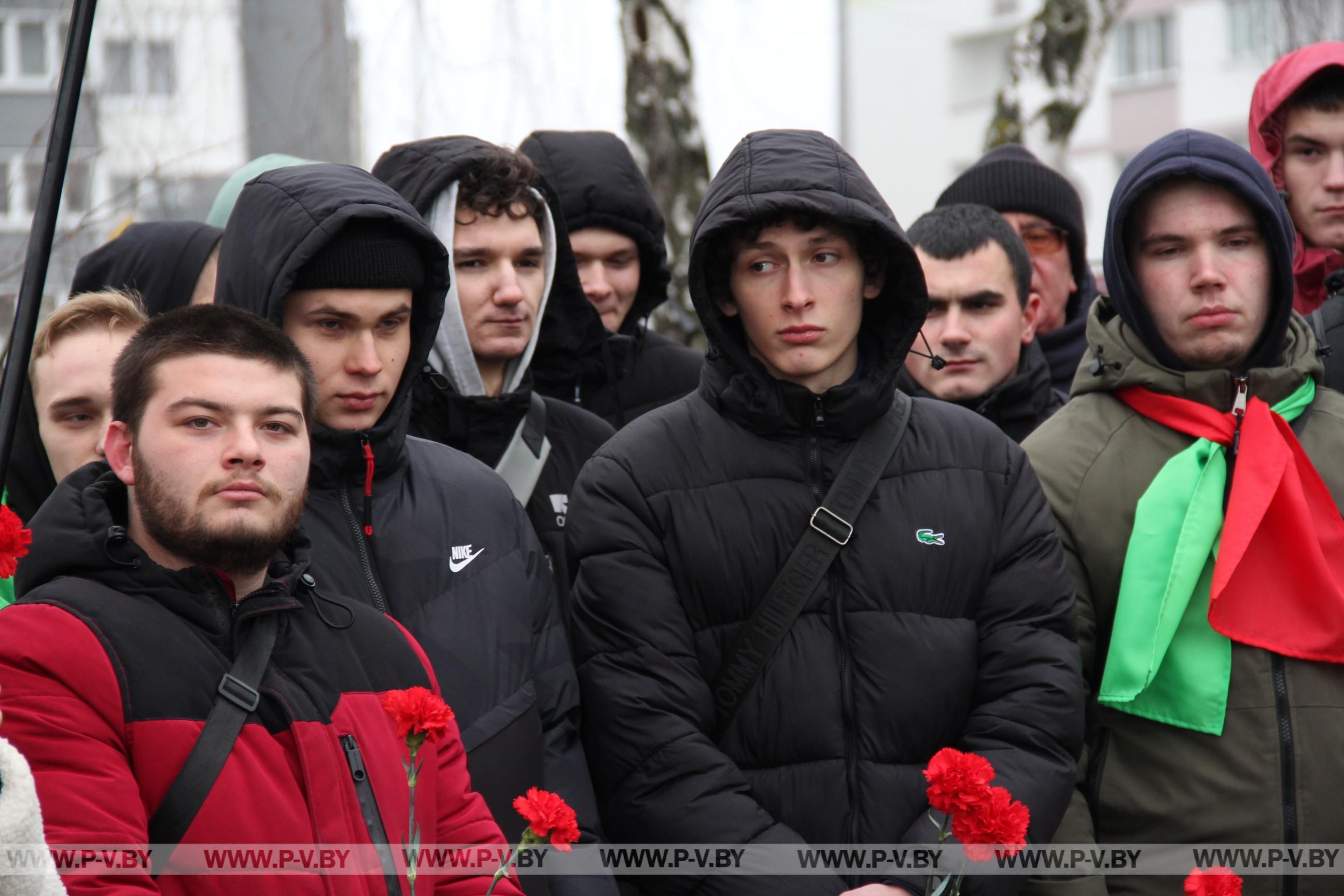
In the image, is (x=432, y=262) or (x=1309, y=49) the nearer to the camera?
(x=432, y=262)

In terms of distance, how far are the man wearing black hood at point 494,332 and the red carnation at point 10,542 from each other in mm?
1585

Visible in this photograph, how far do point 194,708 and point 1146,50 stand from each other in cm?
3232

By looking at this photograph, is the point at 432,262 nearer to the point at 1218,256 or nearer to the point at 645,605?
the point at 645,605

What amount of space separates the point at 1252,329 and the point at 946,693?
1300 millimetres

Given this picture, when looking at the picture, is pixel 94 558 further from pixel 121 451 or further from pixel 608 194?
pixel 608 194

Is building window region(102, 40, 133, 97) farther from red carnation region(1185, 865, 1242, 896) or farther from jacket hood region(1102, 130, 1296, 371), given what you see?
red carnation region(1185, 865, 1242, 896)

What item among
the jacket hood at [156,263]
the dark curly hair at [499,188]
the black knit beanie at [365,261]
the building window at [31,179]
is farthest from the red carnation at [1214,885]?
the building window at [31,179]

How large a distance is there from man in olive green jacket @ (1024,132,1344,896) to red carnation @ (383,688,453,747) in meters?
1.55

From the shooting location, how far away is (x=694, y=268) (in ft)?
Result: 11.2

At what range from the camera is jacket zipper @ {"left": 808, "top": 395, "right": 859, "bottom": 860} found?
3.01 metres

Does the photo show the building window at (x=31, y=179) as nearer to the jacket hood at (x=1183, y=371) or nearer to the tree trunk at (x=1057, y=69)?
the jacket hood at (x=1183, y=371)

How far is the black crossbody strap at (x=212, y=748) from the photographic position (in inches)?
93.0

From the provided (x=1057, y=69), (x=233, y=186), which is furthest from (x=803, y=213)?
(x=1057, y=69)

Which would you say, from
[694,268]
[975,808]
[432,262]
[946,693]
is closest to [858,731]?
[946,693]
